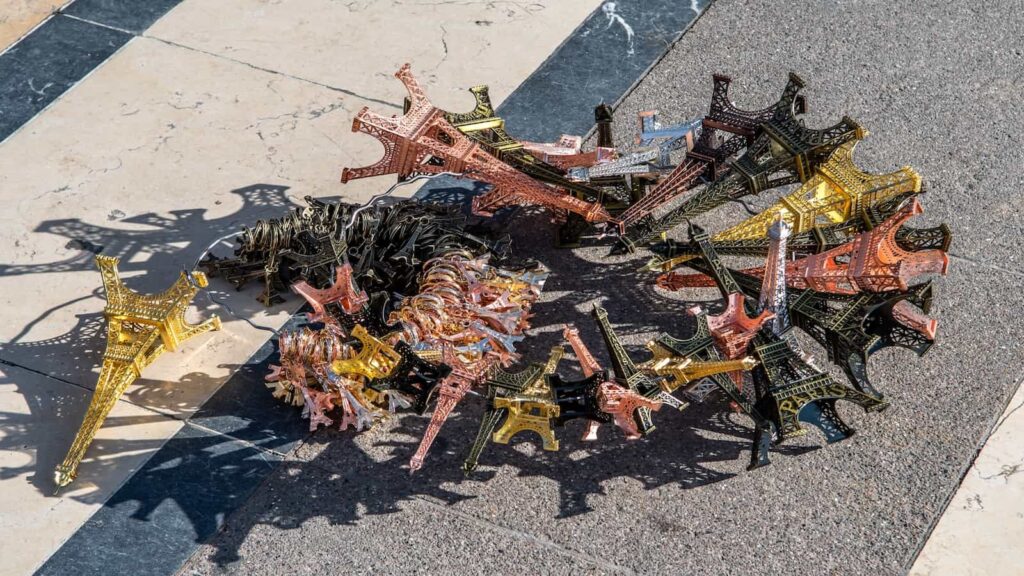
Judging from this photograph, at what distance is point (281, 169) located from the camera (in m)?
8.33

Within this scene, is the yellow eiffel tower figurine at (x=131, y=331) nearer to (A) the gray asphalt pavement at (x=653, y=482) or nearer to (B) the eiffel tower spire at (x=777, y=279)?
(A) the gray asphalt pavement at (x=653, y=482)

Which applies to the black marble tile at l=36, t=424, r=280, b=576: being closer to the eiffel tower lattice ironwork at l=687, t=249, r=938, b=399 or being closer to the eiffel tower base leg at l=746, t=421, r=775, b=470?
the eiffel tower base leg at l=746, t=421, r=775, b=470

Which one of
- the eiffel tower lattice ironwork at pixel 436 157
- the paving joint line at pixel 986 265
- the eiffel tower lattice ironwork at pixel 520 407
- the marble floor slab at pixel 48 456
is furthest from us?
the paving joint line at pixel 986 265

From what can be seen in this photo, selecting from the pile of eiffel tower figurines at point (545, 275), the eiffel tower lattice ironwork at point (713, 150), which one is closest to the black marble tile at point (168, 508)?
the pile of eiffel tower figurines at point (545, 275)

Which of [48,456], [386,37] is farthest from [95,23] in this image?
[48,456]

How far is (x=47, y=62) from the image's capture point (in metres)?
9.39

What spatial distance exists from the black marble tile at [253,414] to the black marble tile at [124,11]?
13.1ft

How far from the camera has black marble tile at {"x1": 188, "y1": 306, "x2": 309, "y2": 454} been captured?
21.5ft

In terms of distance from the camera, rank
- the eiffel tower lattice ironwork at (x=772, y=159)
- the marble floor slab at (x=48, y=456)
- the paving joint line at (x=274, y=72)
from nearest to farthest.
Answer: the marble floor slab at (x=48, y=456) < the eiffel tower lattice ironwork at (x=772, y=159) < the paving joint line at (x=274, y=72)

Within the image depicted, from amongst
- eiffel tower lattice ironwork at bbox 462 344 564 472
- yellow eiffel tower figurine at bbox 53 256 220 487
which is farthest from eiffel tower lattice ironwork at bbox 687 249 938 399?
yellow eiffel tower figurine at bbox 53 256 220 487

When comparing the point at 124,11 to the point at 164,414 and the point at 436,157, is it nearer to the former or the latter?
the point at 436,157

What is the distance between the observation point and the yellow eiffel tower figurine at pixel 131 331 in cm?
647

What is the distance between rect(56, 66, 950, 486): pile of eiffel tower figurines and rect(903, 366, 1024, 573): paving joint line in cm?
63

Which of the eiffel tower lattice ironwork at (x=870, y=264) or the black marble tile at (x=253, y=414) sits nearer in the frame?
the eiffel tower lattice ironwork at (x=870, y=264)
